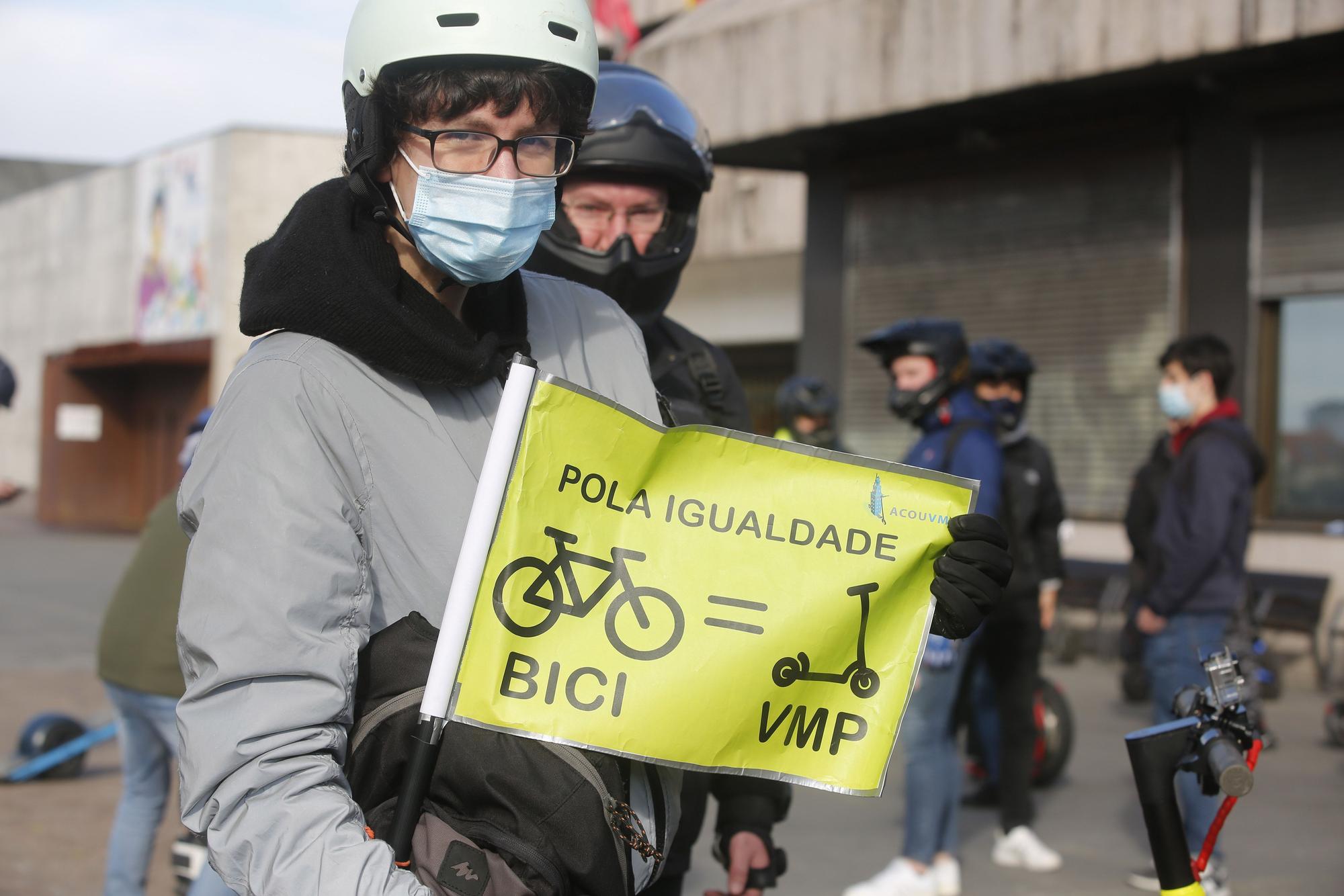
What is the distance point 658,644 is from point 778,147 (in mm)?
12541

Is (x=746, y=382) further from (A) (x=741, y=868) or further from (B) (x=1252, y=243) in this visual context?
(A) (x=741, y=868)

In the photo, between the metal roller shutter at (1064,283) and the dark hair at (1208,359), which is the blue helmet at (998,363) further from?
the metal roller shutter at (1064,283)

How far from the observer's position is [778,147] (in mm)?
13898

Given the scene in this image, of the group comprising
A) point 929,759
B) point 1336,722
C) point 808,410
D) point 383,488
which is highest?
point 808,410

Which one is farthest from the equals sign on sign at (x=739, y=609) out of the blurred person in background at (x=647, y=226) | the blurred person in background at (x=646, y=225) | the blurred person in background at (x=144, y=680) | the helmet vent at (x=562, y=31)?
the blurred person in background at (x=144, y=680)

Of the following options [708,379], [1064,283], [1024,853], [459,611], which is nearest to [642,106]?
[708,379]

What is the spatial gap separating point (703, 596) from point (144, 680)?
299cm

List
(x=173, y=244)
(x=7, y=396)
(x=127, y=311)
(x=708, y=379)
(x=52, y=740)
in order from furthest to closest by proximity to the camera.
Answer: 1. (x=127, y=311)
2. (x=173, y=244)
3. (x=7, y=396)
4. (x=52, y=740)
5. (x=708, y=379)

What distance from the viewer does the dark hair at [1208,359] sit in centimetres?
589

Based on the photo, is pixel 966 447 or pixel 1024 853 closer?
pixel 966 447

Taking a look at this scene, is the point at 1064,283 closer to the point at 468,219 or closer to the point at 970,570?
the point at 970,570

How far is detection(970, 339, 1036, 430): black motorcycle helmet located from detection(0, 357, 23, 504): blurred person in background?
15.7 feet

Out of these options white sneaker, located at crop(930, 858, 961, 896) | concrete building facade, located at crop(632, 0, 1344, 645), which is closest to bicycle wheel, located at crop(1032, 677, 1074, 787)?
white sneaker, located at crop(930, 858, 961, 896)

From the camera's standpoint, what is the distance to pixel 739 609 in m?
1.86
